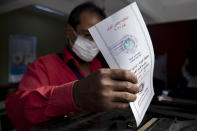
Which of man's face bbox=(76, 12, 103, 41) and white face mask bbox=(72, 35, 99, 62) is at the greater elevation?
man's face bbox=(76, 12, 103, 41)

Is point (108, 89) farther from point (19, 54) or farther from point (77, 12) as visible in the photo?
point (19, 54)

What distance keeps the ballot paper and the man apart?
0.02 meters

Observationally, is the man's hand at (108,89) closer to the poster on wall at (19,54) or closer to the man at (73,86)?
the man at (73,86)

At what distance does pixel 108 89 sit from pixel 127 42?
0.09 meters

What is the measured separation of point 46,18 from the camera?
323 centimetres

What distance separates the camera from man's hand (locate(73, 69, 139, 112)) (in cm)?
30

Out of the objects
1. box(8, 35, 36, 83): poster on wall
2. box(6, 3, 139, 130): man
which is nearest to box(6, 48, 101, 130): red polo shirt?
box(6, 3, 139, 130): man

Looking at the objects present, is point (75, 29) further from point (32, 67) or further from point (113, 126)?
point (113, 126)

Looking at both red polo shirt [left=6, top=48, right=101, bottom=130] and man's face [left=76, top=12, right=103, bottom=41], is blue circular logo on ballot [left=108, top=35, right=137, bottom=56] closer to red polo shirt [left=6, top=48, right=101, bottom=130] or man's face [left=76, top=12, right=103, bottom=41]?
red polo shirt [left=6, top=48, right=101, bottom=130]

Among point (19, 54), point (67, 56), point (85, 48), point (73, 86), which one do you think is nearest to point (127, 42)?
point (73, 86)

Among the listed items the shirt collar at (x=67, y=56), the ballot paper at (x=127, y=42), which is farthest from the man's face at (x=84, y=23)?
the ballot paper at (x=127, y=42)

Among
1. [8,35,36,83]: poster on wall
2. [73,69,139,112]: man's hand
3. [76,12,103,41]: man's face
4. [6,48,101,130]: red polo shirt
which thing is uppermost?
[76,12,103,41]: man's face

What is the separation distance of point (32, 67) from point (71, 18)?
0.31 meters

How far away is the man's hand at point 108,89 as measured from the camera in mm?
304
